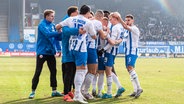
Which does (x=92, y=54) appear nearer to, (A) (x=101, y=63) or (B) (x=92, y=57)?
(B) (x=92, y=57)

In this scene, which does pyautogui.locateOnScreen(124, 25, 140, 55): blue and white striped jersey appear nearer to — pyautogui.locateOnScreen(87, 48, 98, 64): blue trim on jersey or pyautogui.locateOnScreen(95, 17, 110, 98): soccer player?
pyautogui.locateOnScreen(95, 17, 110, 98): soccer player

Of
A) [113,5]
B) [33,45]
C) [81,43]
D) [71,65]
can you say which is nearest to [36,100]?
[71,65]

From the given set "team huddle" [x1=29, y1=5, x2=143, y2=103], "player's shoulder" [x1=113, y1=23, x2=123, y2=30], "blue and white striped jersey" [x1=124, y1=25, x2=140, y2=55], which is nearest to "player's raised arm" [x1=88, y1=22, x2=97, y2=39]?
"team huddle" [x1=29, y1=5, x2=143, y2=103]

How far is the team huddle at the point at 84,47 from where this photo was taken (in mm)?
9258

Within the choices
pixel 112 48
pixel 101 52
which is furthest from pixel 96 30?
pixel 112 48

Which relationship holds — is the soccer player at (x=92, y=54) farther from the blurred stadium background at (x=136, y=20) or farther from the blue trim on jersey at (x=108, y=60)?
the blurred stadium background at (x=136, y=20)

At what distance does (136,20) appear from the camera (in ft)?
216

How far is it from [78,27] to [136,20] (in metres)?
57.2

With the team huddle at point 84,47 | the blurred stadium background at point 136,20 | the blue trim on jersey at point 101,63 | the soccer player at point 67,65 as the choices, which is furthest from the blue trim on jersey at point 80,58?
the blurred stadium background at point 136,20

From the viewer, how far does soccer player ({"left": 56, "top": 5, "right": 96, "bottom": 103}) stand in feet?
30.2

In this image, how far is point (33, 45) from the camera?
44.6 metres

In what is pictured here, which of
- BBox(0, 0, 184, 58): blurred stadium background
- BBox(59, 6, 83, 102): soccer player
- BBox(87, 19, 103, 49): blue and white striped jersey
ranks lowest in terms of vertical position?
BBox(59, 6, 83, 102): soccer player

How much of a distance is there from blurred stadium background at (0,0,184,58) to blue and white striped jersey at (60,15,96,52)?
35.6 meters

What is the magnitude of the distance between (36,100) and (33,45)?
35080 millimetres
